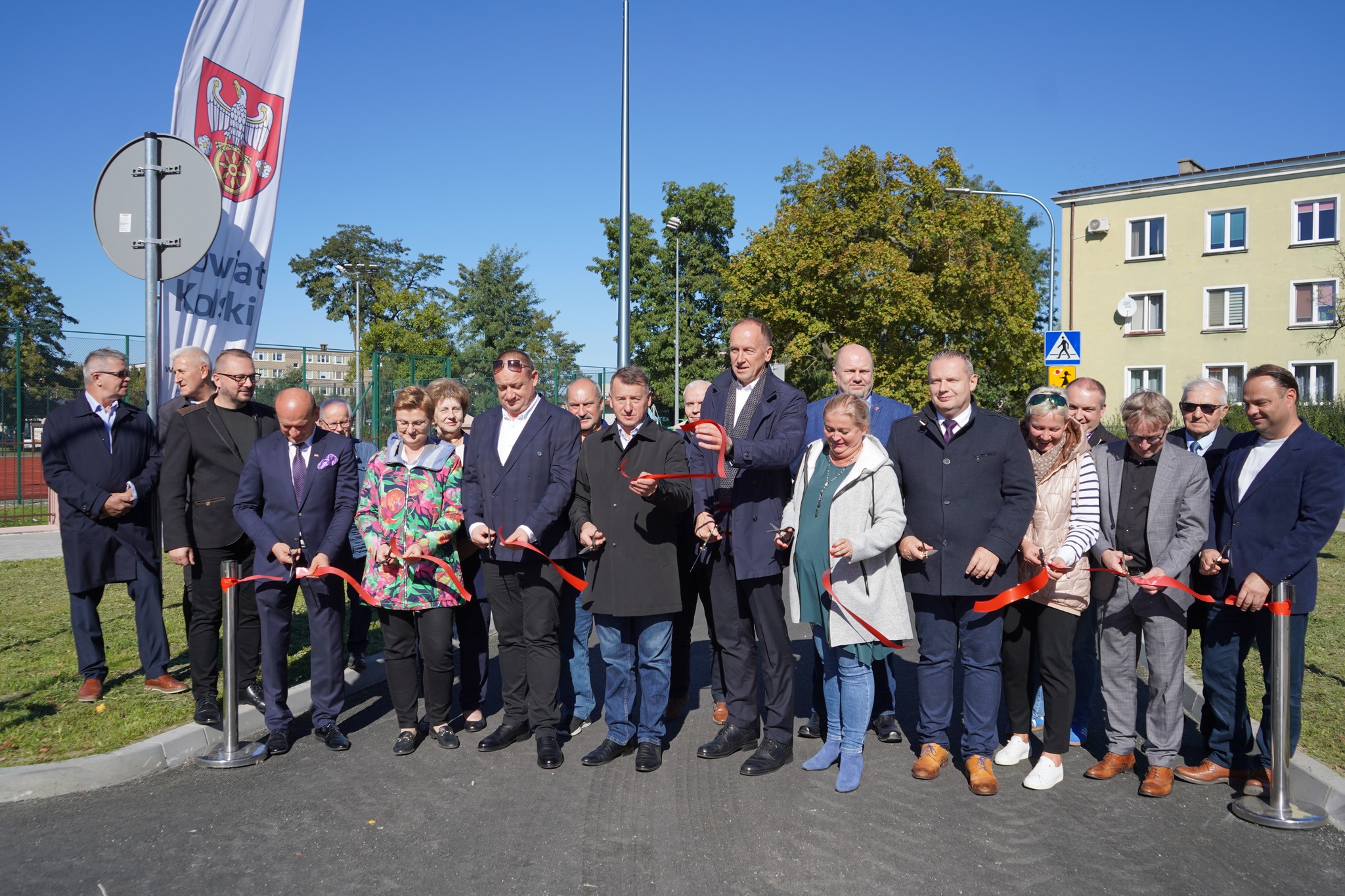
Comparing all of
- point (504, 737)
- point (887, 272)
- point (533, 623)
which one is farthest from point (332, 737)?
point (887, 272)

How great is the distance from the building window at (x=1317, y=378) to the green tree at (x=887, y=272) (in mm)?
10911

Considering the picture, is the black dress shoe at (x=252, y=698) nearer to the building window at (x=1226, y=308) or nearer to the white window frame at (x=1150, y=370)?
the white window frame at (x=1150, y=370)

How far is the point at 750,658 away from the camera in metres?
5.62

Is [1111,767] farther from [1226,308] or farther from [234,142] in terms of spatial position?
[1226,308]

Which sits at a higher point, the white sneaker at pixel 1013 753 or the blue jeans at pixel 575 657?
the blue jeans at pixel 575 657

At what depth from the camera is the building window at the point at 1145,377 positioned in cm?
4194

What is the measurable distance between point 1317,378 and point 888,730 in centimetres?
4152

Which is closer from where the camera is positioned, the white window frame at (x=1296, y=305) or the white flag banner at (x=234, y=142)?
the white flag banner at (x=234, y=142)

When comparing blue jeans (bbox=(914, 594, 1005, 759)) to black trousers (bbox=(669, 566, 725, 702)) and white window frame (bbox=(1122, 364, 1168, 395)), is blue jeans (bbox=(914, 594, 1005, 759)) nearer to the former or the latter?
black trousers (bbox=(669, 566, 725, 702))

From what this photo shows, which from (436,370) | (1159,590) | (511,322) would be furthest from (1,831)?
(511,322)

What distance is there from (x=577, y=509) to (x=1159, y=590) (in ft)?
10.3

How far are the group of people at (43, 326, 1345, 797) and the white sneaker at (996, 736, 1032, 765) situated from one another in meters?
0.02

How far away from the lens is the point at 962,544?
16.2 feet

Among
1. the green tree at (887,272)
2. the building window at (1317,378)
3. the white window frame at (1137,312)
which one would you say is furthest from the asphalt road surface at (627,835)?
the white window frame at (1137,312)
